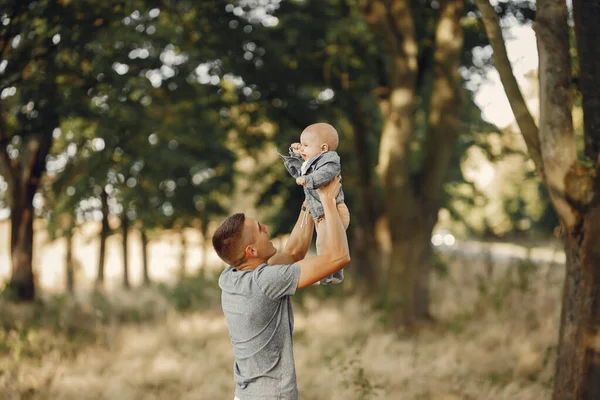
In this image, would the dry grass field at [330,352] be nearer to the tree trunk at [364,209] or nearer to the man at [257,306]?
the tree trunk at [364,209]

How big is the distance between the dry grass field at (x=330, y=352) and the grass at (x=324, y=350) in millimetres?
18

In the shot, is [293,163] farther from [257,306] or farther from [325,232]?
[257,306]

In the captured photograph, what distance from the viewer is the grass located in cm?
687

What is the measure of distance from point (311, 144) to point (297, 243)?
60 centimetres

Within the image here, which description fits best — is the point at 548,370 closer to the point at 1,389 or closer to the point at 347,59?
the point at 1,389

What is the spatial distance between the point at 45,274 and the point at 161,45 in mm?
33391

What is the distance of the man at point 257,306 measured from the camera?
10.2 ft

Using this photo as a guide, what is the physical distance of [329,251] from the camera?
295 cm

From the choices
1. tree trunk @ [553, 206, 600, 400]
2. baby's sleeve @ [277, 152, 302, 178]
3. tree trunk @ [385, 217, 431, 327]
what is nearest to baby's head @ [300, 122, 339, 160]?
baby's sleeve @ [277, 152, 302, 178]

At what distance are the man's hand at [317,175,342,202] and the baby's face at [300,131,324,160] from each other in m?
0.18

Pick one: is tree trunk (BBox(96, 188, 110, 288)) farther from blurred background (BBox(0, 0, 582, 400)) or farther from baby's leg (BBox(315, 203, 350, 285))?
baby's leg (BBox(315, 203, 350, 285))

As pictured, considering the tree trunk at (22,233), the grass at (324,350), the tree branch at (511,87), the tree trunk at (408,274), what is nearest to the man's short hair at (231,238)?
the tree branch at (511,87)

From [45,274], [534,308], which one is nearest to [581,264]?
[534,308]

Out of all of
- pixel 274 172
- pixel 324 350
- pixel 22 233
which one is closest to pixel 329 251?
pixel 324 350
